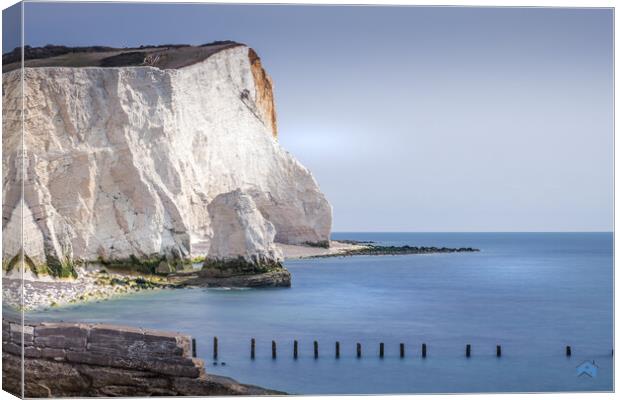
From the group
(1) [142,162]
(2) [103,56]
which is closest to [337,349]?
(2) [103,56]

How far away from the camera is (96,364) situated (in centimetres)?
814

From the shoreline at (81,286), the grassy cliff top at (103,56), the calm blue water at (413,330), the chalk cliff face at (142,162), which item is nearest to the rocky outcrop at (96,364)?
the shoreline at (81,286)

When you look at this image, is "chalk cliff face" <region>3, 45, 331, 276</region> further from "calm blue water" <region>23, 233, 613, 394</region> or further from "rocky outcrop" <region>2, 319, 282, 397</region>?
"calm blue water" <region>23, 233, 613, 394</region>

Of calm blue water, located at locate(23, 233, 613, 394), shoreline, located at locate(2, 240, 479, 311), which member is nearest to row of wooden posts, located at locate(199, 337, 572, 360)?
calm blue water, located at locate(23, 233, 613, 394)

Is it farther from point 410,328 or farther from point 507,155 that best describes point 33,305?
point 507,155

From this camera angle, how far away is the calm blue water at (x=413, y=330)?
8.57 metres

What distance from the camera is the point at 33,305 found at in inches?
346

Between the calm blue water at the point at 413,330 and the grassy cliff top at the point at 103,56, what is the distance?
235cm

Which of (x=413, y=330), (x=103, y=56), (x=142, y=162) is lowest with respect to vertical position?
(x=413, y=330)

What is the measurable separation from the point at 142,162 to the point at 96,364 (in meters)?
7.73

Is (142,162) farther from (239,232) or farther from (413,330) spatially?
(413,330)

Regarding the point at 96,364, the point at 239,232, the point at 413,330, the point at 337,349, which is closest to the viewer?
the point at 96,364

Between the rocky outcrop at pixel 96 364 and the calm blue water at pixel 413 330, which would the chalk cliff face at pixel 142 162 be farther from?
the calm blue water at pixel 413 330

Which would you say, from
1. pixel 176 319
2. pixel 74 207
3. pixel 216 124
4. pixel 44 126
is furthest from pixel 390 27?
pixel 216 124
